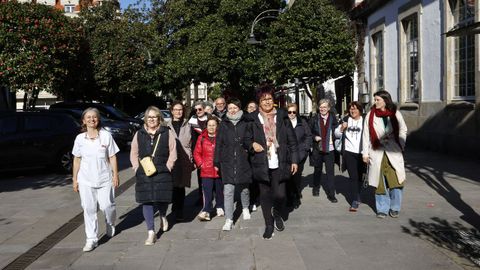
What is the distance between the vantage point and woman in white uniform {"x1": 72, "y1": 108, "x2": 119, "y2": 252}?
19.5ft

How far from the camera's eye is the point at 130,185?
10.8m

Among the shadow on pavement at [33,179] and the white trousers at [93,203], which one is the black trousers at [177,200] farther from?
the shadow on pavement at [33,179]

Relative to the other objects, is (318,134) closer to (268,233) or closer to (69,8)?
(268,233)

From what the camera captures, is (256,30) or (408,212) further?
(256,30)

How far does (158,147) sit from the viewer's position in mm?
6117

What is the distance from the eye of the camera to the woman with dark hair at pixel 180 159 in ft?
22.9

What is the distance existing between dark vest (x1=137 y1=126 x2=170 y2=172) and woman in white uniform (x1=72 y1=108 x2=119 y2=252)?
14.4 inches

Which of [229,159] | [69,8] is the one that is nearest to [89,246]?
[229,159]

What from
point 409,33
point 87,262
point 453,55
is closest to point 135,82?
point 409,33

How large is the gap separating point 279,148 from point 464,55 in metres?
9.83

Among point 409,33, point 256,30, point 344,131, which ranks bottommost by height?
point 344,131

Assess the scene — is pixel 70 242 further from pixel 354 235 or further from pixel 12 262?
pixel 354 235

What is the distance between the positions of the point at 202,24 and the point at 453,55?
1937cm

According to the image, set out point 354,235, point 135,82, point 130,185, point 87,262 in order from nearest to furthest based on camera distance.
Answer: point 87,262
point 354,235
point 130,185
point 135,82
